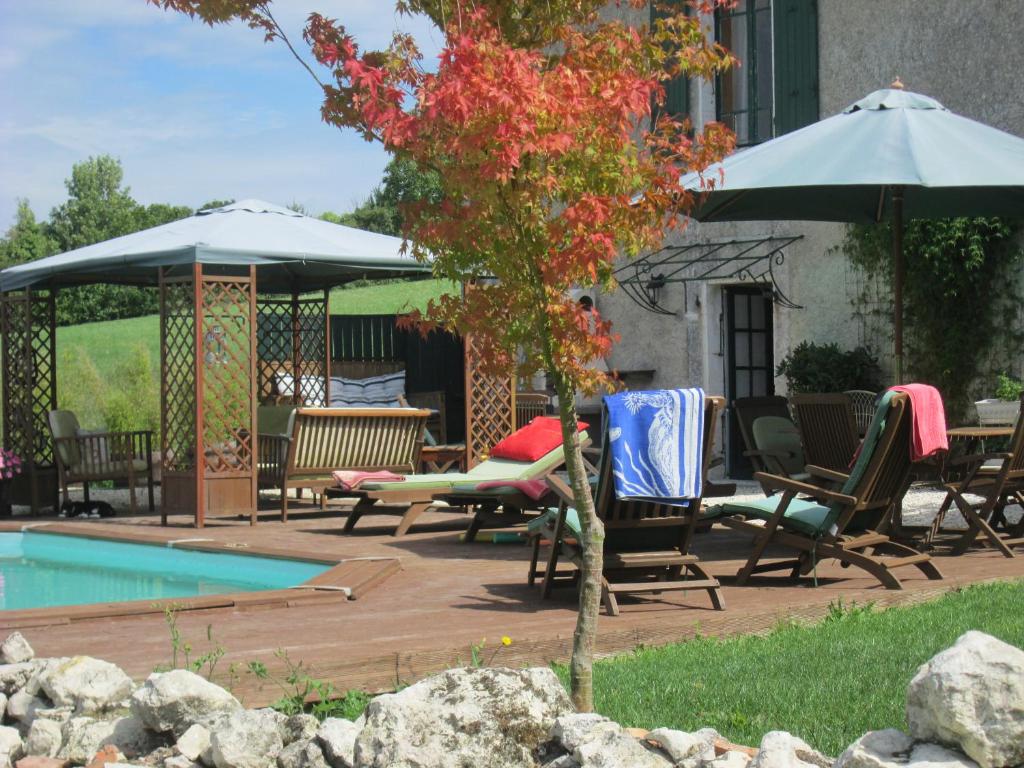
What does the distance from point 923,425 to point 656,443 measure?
A: 1286 mm

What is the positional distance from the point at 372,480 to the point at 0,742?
5.31 meters

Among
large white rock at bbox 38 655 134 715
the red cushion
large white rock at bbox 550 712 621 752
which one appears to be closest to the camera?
large white rock at bbox 550 712 621 752

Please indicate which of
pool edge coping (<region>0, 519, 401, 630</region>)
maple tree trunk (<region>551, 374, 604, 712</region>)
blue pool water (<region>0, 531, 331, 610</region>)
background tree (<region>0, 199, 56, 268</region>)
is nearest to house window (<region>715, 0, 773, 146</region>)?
blue pool water (<region>0, 531, 331, 610</region>)

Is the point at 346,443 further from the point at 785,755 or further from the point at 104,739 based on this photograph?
the point at 785,755

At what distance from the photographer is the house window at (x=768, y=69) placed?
13039 millimetres

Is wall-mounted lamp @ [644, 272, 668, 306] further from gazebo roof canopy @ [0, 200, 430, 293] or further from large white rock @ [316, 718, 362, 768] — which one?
large white rock @ [316, 718, 362, 768]

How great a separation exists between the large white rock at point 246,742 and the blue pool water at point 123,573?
371 centimetres

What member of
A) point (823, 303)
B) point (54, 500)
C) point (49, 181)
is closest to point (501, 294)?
point (54, 500)

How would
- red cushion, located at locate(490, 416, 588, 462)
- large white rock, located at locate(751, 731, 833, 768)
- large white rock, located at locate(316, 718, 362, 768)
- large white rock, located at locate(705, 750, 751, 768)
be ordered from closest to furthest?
1. large white rock, located at locate(751, 731, 833, 768)
2. large white rock, located at locate(705, 750, 751, 768)
3. large white rock, located at locate(316, 718, 362, 768)
4. red cushion, located at locate(490, 416, 588, 462)

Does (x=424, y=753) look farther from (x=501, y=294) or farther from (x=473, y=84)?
(x=473, y=84)

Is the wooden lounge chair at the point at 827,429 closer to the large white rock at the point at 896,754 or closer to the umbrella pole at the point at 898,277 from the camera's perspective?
the umbrella pole at the point at 898,277

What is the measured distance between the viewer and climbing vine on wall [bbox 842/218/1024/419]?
1156 centimetres

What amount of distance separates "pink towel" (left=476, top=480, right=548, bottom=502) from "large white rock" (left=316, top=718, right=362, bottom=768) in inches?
190

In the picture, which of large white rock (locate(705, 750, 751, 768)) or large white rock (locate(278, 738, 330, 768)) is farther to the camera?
large white rock (locate(278, 738, 330, 768))
